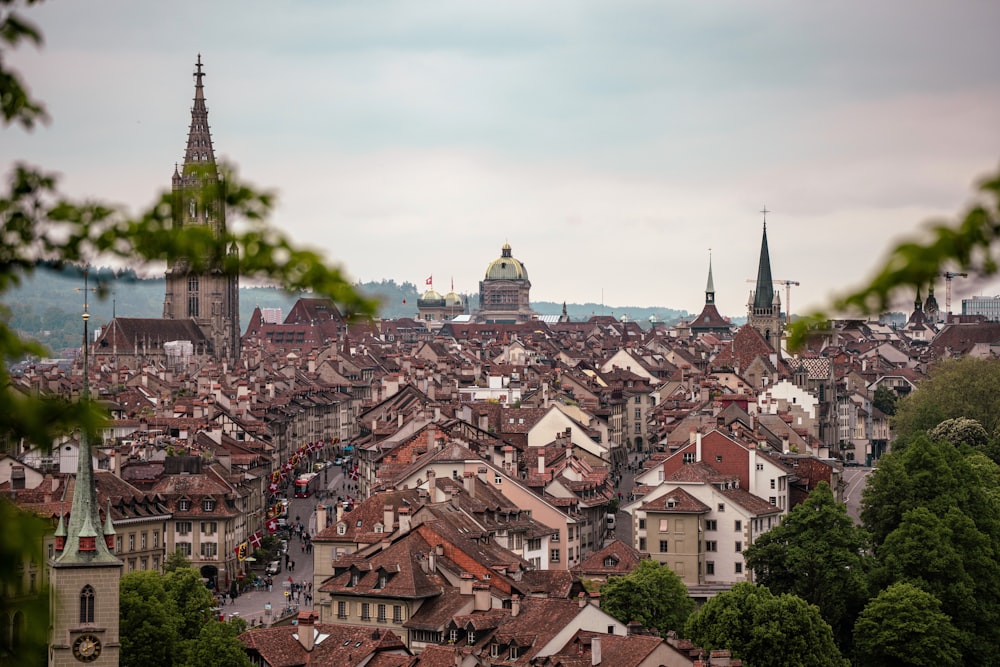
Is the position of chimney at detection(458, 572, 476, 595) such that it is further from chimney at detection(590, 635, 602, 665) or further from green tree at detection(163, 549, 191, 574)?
green tree at detection(163, 549, 191, 574)

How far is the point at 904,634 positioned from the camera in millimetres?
68125

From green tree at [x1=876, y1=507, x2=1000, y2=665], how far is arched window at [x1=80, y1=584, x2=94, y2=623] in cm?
2857

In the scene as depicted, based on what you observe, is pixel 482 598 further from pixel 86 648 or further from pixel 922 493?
pixel 922 493

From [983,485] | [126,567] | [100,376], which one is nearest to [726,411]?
[983,485]

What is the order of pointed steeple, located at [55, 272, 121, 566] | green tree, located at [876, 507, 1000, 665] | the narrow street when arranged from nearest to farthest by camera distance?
pointed steeple, located at [55, 272, 121, 566] → green tree, located at [876, 507, 1000, 665] → the narrow street

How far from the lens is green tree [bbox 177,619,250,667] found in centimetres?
5841

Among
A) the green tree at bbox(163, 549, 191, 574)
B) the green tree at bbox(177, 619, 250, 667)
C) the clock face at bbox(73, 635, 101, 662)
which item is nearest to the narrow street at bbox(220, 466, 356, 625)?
the green tree at bbox(163, 549, 191, 574)

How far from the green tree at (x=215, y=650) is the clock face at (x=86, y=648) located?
2.43 meters

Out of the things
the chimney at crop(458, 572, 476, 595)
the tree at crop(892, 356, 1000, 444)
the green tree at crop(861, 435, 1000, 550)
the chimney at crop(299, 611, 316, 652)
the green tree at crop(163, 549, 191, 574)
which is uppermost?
the tree at crop(892, 356, 1000, 444)

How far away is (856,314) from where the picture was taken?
11211 millimetres

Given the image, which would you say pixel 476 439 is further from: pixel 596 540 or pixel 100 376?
pixel 100 376

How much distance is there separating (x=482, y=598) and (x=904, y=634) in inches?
547

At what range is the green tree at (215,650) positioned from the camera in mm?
58406

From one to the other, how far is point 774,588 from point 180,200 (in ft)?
221
